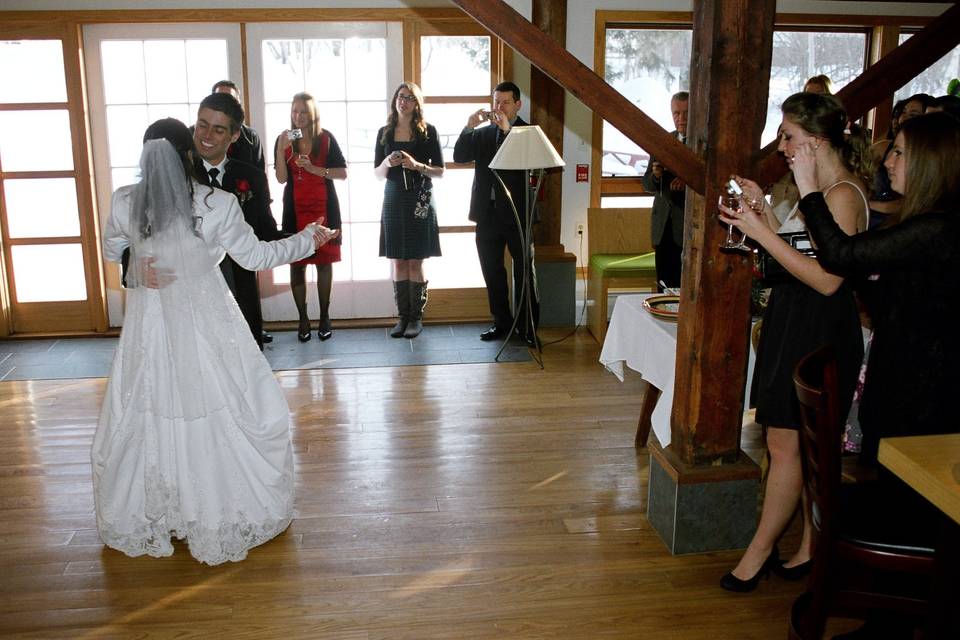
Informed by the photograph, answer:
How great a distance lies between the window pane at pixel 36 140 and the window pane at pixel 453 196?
101 inches

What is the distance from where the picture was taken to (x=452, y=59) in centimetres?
613

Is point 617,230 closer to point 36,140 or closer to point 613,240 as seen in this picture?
point 613,240

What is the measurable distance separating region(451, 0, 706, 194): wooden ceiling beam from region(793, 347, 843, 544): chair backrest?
925 mm

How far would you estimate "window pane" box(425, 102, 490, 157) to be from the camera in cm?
620

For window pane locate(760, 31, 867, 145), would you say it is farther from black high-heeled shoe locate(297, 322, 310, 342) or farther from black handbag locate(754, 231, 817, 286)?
black handbag locate(754, 231, 817, 286)

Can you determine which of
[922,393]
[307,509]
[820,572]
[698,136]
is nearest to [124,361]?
[307,509]

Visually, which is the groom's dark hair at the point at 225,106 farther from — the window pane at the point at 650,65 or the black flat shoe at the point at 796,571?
the window pane at the point at 650,65

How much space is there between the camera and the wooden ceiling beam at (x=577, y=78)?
271 cm

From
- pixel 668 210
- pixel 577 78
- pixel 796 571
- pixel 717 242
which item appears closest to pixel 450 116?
pixel 668 210

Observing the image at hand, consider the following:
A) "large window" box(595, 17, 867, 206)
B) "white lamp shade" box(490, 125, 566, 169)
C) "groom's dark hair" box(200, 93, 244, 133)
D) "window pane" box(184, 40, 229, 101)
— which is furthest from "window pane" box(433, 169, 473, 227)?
"groom's dark hair" box(200, 93, 244, 133)

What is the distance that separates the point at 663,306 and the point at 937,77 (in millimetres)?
4313

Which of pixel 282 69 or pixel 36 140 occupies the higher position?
pixel 282 69

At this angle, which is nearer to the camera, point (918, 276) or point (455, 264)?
point (918, 276)

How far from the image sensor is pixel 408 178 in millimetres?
5750
